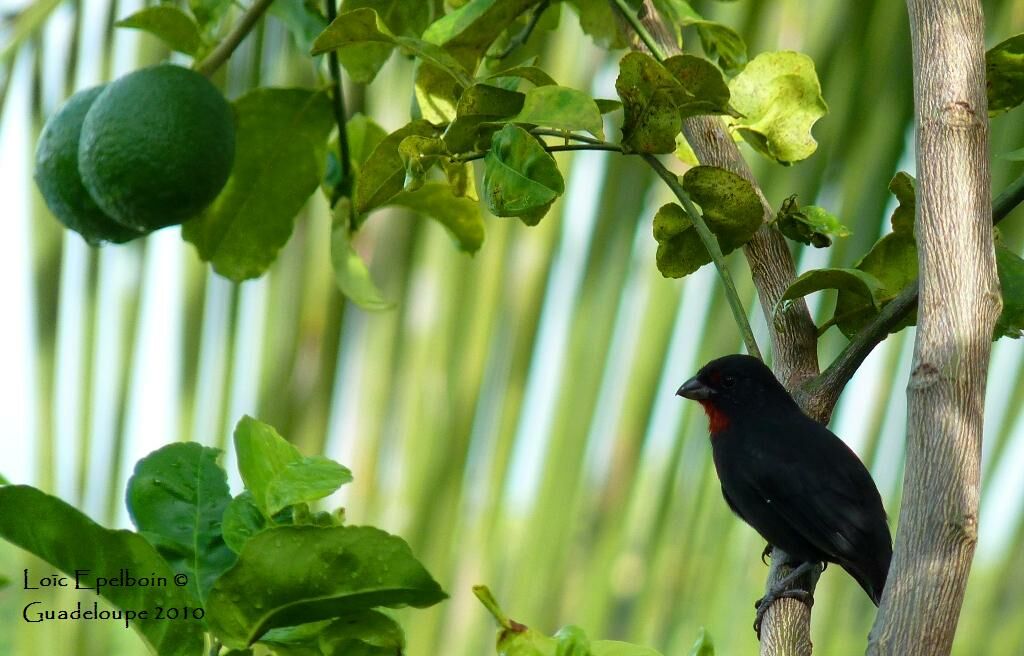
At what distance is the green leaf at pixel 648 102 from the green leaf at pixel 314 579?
1.82 feet

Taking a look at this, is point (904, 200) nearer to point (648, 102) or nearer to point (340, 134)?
point (648, 102)

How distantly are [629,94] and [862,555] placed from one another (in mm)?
1274

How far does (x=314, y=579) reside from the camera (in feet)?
3.35

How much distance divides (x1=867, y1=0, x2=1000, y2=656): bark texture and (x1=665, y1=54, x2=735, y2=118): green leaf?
217 mm

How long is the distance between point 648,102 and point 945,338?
1.48 ft

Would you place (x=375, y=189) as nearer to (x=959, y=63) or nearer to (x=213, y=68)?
(x=213, y=68)

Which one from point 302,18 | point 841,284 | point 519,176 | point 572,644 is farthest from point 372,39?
point 572,644

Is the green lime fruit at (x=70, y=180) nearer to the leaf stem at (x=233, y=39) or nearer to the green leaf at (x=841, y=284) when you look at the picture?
the leaf stem at (x=233, y=39)

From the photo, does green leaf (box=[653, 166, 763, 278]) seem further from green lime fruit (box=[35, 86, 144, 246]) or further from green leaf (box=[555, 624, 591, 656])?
green lime fruit (box=[35, 86, 144, 246])

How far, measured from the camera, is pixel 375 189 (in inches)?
56.8

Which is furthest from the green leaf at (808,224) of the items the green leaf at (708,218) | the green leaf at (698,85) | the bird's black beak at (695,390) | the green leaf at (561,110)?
the bird's black beak at (695,390)

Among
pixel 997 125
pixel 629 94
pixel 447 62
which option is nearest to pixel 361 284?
pixel 447 62

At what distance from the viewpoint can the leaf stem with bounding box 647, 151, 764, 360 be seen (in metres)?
1.23

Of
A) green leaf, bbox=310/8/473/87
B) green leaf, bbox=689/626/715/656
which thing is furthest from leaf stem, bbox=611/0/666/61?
green leaf, bbox=689/626/715/656
